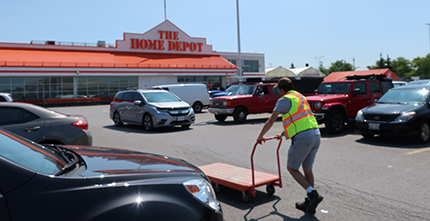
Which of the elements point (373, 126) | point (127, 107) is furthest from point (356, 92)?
point (127, 107)

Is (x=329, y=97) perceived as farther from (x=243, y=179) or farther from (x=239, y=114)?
(x=243, y=179)

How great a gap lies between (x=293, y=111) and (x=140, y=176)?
272 centimetres

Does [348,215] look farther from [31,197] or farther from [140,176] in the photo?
[31,197]

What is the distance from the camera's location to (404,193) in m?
5.54

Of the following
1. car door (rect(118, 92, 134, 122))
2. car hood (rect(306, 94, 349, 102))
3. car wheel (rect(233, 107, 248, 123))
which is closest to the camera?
car hood (rect(306, 94, 349, 102))

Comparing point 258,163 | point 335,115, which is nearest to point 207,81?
point 335,115

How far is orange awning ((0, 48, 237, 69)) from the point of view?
3681cm

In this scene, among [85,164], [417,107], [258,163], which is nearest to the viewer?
[85,164]

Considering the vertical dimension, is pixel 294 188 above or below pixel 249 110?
below

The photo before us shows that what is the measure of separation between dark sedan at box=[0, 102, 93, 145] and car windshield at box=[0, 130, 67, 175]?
4037 millimetres

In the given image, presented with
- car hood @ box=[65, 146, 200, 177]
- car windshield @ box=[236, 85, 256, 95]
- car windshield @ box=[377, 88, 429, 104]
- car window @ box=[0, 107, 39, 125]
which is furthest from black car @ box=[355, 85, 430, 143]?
car window @ box=[0, 107, 39, 125]

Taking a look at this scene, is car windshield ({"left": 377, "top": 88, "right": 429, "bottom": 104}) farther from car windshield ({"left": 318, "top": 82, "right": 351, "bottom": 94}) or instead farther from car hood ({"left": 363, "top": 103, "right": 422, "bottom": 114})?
car windshield ({"left": 318, "top": 82, "right": 351, "bottom": 94})

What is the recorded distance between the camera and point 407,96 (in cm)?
1114

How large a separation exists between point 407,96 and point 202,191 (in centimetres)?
1022
